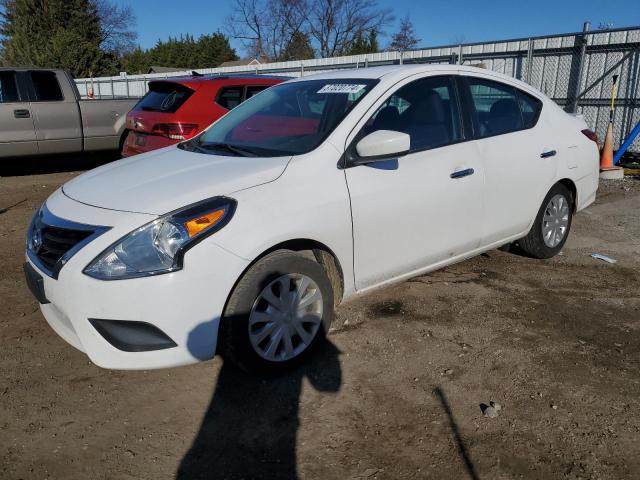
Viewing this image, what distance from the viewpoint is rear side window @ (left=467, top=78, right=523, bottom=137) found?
4.14 meters

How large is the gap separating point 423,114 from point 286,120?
3.06 ft

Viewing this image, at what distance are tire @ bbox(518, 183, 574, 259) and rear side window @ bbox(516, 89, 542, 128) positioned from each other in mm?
616

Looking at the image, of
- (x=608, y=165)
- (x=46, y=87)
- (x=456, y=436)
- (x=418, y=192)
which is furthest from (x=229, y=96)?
(x=608, y=165)

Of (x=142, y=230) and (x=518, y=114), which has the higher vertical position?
(x=518, y=114)

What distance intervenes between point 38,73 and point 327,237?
7963mm

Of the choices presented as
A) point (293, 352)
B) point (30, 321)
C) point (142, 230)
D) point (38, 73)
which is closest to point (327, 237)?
point (293, 352)

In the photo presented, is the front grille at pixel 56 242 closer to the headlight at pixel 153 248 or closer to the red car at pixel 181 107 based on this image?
the headlight at pixel 153 248

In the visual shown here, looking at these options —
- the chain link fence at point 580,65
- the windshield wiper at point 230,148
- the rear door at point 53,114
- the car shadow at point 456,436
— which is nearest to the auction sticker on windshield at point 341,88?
the windshield wiper at point 230,148

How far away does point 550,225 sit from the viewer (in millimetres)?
4918

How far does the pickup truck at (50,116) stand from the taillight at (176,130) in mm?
3159

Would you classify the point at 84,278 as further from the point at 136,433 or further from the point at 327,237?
the point at 327,237

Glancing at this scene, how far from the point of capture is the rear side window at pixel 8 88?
8805 mm

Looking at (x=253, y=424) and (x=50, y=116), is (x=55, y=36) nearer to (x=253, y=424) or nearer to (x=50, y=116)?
(x=50, y=116)

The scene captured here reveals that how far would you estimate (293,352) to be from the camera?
3.20 metres
